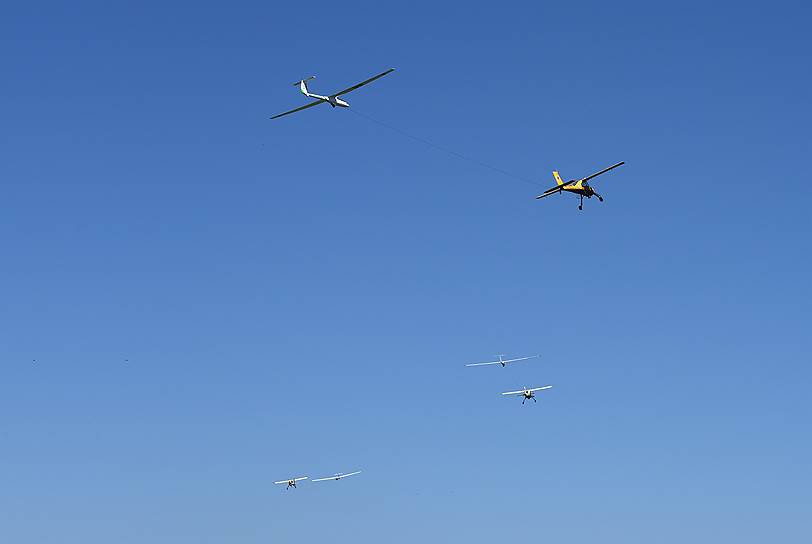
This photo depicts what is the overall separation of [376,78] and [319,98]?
21.3m

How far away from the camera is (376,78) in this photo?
427 feet

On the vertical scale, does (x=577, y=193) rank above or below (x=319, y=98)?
below

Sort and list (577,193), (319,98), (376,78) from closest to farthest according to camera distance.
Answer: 1. (376,78)
2. (319,98)
3. (577,193)

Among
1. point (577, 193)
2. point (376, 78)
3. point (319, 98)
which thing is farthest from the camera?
point (577, 193)

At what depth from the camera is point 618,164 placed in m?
152

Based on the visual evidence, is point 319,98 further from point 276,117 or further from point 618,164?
point 618,164

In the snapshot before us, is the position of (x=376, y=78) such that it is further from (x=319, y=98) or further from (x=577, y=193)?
(x=577, y=193)

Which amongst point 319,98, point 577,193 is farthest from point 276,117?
point 577,193

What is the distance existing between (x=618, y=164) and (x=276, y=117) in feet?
161

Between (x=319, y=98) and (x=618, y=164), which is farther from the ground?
(x=319, y=98)

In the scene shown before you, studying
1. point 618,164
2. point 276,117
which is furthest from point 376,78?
point 618,164

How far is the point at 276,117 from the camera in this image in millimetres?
137375

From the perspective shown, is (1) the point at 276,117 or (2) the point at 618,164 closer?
(1) the point at 276,117

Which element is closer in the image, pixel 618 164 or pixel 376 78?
pixel 376 78
